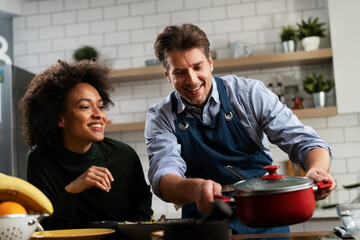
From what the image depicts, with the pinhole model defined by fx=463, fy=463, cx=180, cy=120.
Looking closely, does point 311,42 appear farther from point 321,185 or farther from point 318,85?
point 321,185

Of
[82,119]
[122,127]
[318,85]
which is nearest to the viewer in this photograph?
[82,119]

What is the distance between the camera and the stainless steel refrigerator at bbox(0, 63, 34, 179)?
4.25 metres

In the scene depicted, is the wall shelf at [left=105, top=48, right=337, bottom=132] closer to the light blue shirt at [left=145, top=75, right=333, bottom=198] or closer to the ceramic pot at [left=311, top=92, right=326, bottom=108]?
the ceramic pot at [left=311, top=92, right=326, bottom=108]

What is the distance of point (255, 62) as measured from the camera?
431 cm

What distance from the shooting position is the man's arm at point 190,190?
4.16ft

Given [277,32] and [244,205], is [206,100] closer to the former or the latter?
[244,205]

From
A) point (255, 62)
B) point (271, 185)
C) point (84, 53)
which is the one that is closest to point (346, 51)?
point (255, 62)

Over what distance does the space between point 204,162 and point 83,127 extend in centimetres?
61

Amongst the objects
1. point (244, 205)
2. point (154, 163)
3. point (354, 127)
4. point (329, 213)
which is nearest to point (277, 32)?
point (354, 127)

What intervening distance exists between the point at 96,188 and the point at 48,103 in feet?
1.63

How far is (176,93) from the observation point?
2.25 meters

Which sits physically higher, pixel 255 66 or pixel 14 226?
pixel 255 66

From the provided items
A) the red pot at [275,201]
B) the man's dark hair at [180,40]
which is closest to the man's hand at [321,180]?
the red pot at [275,201]

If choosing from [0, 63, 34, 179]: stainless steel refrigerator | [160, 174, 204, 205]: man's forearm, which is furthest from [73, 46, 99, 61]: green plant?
[160, 174, 204, 205]: man's forearm
